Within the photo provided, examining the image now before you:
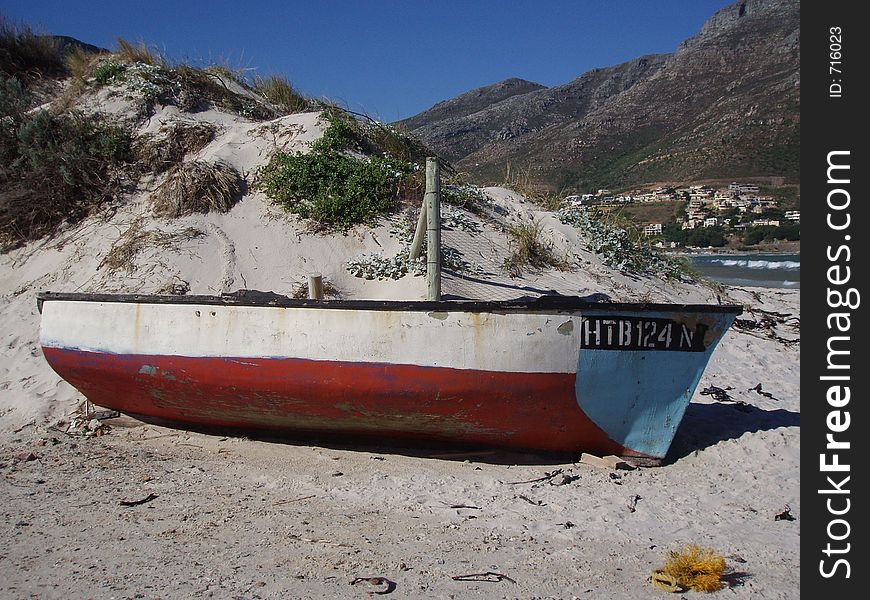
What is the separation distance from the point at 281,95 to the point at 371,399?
30.1ft

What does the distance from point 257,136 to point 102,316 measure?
523 centimetres

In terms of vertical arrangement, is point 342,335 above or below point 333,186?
below

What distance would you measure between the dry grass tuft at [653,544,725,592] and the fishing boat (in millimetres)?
1498

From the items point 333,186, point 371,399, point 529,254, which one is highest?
point 333,186

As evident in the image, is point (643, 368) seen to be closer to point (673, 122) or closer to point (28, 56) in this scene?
point (28, 56)

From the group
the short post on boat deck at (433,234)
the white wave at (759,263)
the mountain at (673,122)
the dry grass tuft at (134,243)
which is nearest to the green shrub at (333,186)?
the dry grass tuft at (134,243)

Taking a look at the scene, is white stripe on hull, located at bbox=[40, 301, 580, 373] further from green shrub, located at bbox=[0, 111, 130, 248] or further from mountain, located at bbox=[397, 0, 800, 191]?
mountain, located at bbox=[397, 0, 800, 191]

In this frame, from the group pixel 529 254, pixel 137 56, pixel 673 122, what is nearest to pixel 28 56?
pixel 137 56

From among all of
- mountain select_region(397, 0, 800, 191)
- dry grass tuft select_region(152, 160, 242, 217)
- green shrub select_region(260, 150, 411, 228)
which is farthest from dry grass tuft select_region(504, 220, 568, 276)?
mountain select_region(397, 0, 800, 191)

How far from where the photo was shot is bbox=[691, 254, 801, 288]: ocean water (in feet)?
63.9

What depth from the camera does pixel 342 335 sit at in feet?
15.0

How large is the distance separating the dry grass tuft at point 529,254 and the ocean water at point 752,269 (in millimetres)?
8977

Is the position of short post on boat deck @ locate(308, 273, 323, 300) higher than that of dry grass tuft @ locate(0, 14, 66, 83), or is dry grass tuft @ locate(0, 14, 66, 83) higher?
dry grass tuft @ locate(0, 14, 66, 83)

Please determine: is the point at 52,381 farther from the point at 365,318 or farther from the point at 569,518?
the point at 569,518
